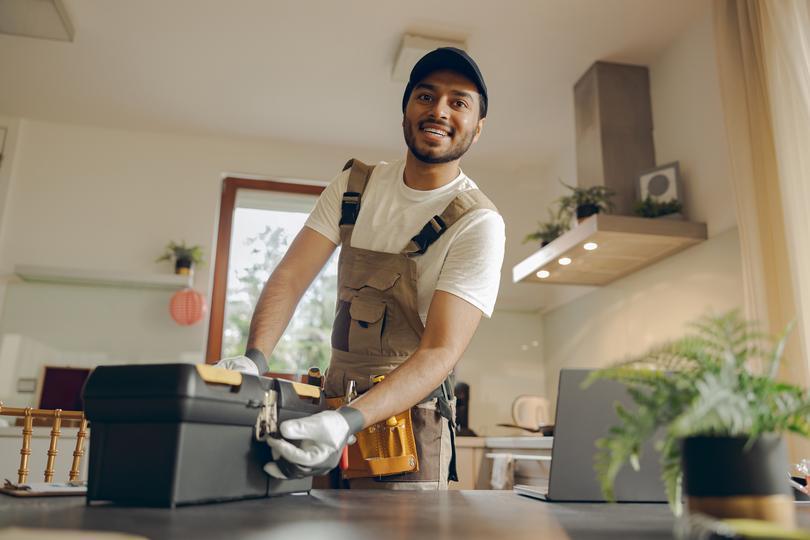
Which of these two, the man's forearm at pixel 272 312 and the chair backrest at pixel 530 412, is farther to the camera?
the chair backrest at pixel 530 412

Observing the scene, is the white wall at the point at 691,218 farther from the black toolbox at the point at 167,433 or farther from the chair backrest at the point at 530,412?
the black toolbox at the point at 167,433

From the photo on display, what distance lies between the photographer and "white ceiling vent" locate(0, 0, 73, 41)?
2.85 meters

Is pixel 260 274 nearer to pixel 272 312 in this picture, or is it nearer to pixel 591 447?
pixel 272 312

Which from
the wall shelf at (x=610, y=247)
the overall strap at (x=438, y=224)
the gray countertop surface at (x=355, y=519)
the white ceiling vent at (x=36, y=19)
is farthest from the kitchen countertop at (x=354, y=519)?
the white ceiling vent at (x=36, y=19)

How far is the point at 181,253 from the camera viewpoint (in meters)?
3.83

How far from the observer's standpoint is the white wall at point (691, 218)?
2602 mm

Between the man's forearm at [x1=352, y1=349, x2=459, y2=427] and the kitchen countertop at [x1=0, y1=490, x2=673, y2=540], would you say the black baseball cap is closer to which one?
the man's forearm at [x1=352, y1=349, x2=459, y2=427]

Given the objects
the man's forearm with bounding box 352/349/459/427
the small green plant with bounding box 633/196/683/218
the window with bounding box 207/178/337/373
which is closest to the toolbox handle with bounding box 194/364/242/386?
the man's forearm with bounding box 352/349/459/427

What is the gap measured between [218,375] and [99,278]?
333 centimetres

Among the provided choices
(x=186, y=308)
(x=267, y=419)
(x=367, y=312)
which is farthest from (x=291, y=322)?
(x=267, y=419)

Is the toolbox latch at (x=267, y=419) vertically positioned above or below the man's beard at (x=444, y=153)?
below

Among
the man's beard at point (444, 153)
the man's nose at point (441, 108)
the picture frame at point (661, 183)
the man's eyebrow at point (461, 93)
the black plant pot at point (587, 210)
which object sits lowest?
the man's beard at point (444, 153)

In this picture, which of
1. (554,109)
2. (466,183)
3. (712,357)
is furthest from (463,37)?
(712,357)

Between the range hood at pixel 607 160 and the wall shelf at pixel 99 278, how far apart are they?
1.97 metres
